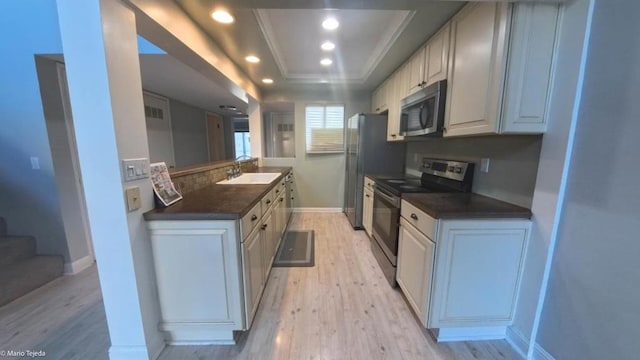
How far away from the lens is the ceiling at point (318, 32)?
1.44 meters

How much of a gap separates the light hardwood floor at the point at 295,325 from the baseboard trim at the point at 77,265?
0.29 feet

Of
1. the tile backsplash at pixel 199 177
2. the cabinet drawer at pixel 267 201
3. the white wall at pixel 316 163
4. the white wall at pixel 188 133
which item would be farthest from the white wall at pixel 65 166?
the white wall at pixel 188 133

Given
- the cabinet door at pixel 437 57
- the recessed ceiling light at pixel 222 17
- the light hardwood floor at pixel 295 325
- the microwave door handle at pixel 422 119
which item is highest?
the recessed ceiling light at pixel 222 17

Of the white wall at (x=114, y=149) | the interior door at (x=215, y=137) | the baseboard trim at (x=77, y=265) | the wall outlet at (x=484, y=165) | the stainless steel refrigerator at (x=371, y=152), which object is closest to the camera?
the white wall at (x=114, y=149)

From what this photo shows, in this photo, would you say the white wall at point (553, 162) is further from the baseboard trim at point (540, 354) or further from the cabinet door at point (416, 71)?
the cabinet door at point (416, 71)

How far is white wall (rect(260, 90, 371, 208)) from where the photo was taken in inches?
167

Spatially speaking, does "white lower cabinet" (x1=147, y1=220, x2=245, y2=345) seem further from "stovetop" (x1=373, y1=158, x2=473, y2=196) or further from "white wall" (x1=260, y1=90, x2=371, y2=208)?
"white wall" (x1=260, y1=90, x2=371, y2=208)

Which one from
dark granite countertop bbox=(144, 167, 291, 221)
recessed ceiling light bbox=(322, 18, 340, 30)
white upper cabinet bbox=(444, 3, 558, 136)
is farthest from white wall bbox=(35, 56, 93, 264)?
white upper cabinet bbox=(444, 3, 558, 136)

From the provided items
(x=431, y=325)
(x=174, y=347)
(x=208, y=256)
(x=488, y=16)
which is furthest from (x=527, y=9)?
(x=174, y=347)

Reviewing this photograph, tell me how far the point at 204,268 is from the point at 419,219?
1452 millimetres

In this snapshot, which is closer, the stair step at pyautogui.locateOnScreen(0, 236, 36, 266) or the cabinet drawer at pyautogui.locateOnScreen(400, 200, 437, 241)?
the cabinet drawer at pyautogui.locateOnScreen(400, 200, 437, 241)

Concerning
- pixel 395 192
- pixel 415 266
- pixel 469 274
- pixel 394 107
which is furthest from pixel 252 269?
pixel 394 107

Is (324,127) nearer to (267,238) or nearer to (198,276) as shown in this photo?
(267,238)

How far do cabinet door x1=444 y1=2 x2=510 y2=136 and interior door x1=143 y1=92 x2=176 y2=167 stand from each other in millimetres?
4751
